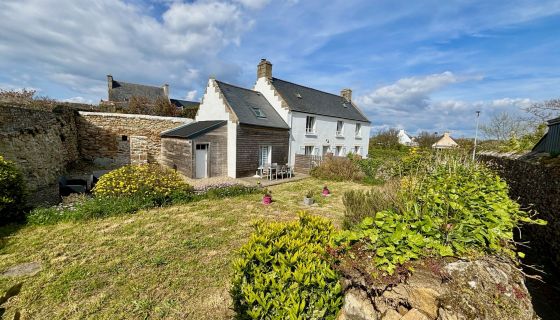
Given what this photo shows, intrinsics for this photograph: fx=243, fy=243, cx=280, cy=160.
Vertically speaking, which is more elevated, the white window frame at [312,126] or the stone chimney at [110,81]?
the stone chimney at [110,81]

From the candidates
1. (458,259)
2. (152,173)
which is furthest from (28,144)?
(458,259)

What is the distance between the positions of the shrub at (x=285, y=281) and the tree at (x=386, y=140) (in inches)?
1361

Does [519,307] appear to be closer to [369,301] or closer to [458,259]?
[458,259]

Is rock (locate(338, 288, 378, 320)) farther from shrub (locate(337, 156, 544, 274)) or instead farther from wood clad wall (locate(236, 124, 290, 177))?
wood clad wall (locate(236, 124, 290, 177))

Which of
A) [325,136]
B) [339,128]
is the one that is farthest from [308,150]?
[339,128]

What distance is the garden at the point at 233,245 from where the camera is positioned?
8.16 feet

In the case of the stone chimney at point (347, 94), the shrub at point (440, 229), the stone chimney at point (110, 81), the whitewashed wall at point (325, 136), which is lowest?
the shrub at point (440, 229)

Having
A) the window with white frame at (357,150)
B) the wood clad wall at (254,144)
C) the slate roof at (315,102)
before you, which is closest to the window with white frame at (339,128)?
the slate roof at (315,102)

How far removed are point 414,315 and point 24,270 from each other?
6.52 metres

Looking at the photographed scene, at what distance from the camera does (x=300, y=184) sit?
13.7 m

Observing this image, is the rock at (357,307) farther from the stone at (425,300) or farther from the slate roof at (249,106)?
the slate roof at (249,106)

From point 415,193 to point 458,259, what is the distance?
3.84ft

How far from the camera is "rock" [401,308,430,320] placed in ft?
6.62

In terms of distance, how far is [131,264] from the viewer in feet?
16.1
